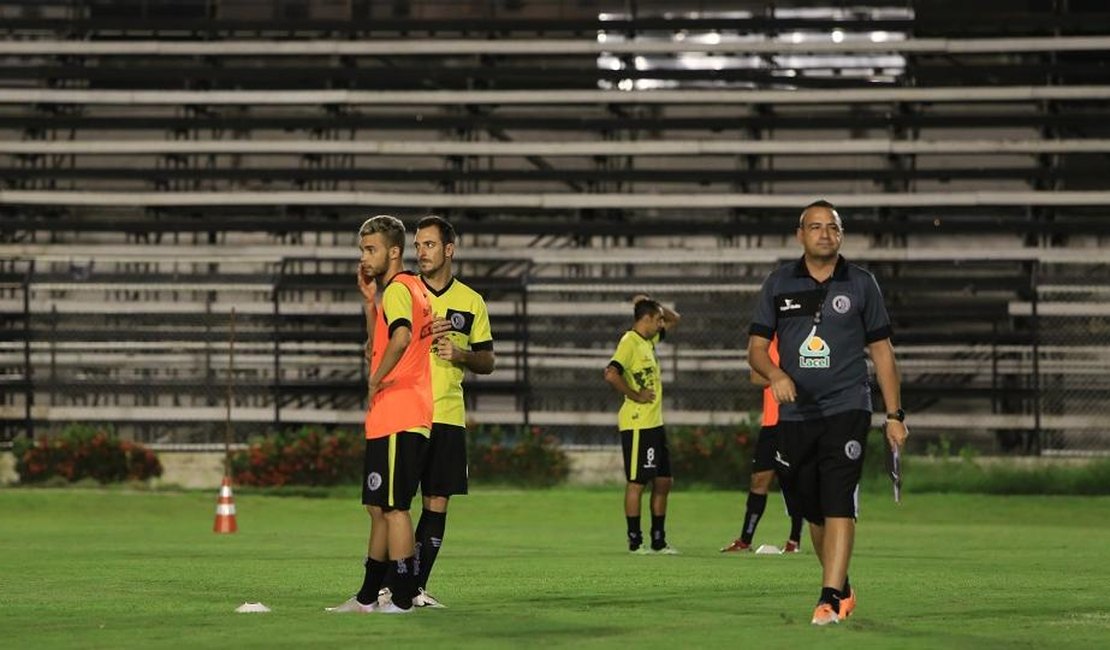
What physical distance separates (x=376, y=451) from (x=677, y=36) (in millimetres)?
29327

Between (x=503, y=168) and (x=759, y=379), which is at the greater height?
(x=503, y=168)

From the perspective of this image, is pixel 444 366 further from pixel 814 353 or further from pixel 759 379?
pixel 759 379

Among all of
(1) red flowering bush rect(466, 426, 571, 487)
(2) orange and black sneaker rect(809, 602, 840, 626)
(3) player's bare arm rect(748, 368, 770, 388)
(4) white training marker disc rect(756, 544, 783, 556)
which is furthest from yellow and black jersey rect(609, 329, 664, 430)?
(1) red flowering bush rect(466, 426, 571, 487)

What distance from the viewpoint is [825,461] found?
8672 millimetres

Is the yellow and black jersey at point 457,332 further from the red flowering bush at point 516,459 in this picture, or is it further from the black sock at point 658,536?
the red flowering bush at point 516,459

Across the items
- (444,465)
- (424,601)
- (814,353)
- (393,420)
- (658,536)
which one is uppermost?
(814,353)

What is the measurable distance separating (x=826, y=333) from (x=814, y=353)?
0.10 metres

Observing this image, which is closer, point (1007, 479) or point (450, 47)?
point (1007, 479)

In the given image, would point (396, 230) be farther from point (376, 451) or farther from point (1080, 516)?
point (1080, 516)

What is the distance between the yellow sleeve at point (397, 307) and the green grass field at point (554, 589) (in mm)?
1350

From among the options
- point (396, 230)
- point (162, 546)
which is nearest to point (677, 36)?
point (162, 546)

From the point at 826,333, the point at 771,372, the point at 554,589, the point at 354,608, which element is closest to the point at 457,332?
the point at 554,589

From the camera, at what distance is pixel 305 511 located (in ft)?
79.0

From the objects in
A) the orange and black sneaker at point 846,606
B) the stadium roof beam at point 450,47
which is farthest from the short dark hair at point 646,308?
the stadium roof beam at point 450,47
